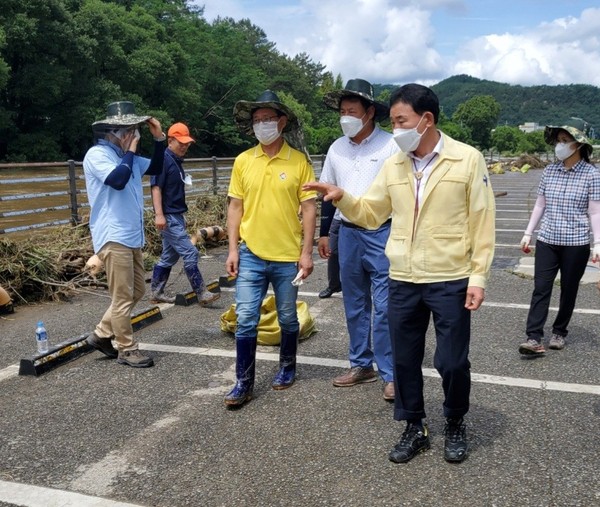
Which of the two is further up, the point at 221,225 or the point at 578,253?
the point at 578,253

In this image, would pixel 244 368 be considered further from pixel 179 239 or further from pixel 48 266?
pixel 48 266

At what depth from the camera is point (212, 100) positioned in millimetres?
56688

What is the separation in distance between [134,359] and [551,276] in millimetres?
3416

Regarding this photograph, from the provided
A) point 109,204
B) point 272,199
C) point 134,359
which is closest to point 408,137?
point 272,199

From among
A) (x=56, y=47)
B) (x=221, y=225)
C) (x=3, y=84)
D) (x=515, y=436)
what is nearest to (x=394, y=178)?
(x=515, y=436)

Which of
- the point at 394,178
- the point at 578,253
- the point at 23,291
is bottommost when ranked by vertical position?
the point at 23,291

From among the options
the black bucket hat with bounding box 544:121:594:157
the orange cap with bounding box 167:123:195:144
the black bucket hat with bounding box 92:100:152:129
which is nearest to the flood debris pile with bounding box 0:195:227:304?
the orange cap with bounding box 167:123:195:144

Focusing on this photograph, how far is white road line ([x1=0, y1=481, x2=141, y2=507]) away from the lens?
2959 millimetres

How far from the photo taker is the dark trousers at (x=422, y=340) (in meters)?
3.20

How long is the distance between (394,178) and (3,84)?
33684 mm

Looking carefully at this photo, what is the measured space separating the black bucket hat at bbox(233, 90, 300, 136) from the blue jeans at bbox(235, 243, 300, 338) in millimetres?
857

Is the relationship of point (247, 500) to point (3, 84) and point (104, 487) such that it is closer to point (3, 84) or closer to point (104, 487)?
point (104, 487)

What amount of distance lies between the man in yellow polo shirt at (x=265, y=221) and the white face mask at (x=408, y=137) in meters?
1.05

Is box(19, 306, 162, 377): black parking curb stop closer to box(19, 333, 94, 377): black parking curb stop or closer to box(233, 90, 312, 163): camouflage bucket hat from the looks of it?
box(19, 333, 94, 377): black parking curb stop
